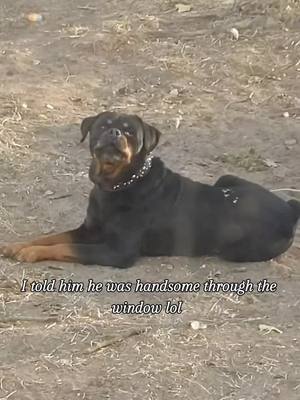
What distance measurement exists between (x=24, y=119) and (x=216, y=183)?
1.96 meters

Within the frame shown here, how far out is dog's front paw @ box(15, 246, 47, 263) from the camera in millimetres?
5309

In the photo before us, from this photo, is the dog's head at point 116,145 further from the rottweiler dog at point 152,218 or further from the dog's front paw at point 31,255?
the dog's front paw at point 31,255

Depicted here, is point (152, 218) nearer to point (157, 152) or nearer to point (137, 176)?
point (137, 176)

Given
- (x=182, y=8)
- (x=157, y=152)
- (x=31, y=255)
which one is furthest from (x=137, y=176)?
(x=182, y=8)

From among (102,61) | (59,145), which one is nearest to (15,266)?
(59,145)

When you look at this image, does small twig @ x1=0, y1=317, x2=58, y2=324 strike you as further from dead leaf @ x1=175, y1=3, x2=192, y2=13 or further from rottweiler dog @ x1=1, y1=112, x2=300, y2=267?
dead leaf @ x1=175, y1=3, x2=192, y2=13

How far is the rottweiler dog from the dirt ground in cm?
9

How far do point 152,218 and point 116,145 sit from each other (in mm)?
509

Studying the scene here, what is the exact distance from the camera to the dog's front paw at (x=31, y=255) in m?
5.31

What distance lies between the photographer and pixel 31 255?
531 cm

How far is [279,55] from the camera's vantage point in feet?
29.0

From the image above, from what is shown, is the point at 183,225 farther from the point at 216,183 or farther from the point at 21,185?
the point at 21,185

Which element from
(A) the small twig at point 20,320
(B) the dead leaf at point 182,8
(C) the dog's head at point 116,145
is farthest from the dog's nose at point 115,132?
(B) the dead leaf at point 182,8

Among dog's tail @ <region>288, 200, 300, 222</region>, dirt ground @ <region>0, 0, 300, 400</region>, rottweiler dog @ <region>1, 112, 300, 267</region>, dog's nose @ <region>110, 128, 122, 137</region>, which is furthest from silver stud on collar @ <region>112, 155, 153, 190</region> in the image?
dog's tail @ <region>288, 200, 300, 222</region>
